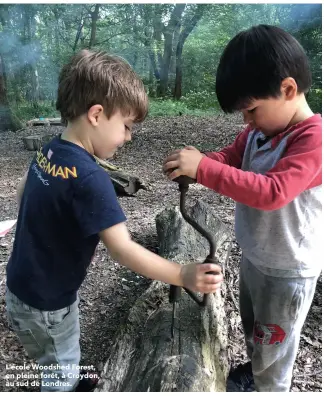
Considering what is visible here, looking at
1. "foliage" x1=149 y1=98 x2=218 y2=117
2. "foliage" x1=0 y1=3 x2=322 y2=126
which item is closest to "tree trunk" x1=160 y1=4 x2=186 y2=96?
"foliage" x1=0 y1=3 x2=322 y2=126

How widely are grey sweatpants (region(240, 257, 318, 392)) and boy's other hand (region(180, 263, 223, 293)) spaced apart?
0.33m

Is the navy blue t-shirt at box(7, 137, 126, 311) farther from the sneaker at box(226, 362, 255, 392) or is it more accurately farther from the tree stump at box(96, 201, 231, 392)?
the sneaker at box(226, 362, 255, 392)

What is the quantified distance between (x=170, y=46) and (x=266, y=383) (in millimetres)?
8269

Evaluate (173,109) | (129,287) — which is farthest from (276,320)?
(173,109)

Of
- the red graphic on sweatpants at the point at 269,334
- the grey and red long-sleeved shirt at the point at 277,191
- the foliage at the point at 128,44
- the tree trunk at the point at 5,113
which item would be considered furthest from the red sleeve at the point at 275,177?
the tree trunk at the point at 5,113

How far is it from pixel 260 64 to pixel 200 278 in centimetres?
61

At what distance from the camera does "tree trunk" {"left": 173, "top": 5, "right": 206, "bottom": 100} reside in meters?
7.00

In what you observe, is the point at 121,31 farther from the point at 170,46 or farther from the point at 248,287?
the point at 248,287

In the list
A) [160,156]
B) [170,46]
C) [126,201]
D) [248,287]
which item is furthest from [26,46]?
[248,287]

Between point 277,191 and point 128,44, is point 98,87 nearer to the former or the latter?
point 277,191

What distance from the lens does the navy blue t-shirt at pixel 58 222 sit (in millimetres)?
968

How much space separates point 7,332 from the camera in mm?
1832

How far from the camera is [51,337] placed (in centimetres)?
119

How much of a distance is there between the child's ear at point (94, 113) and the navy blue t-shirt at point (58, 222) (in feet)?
0.28
